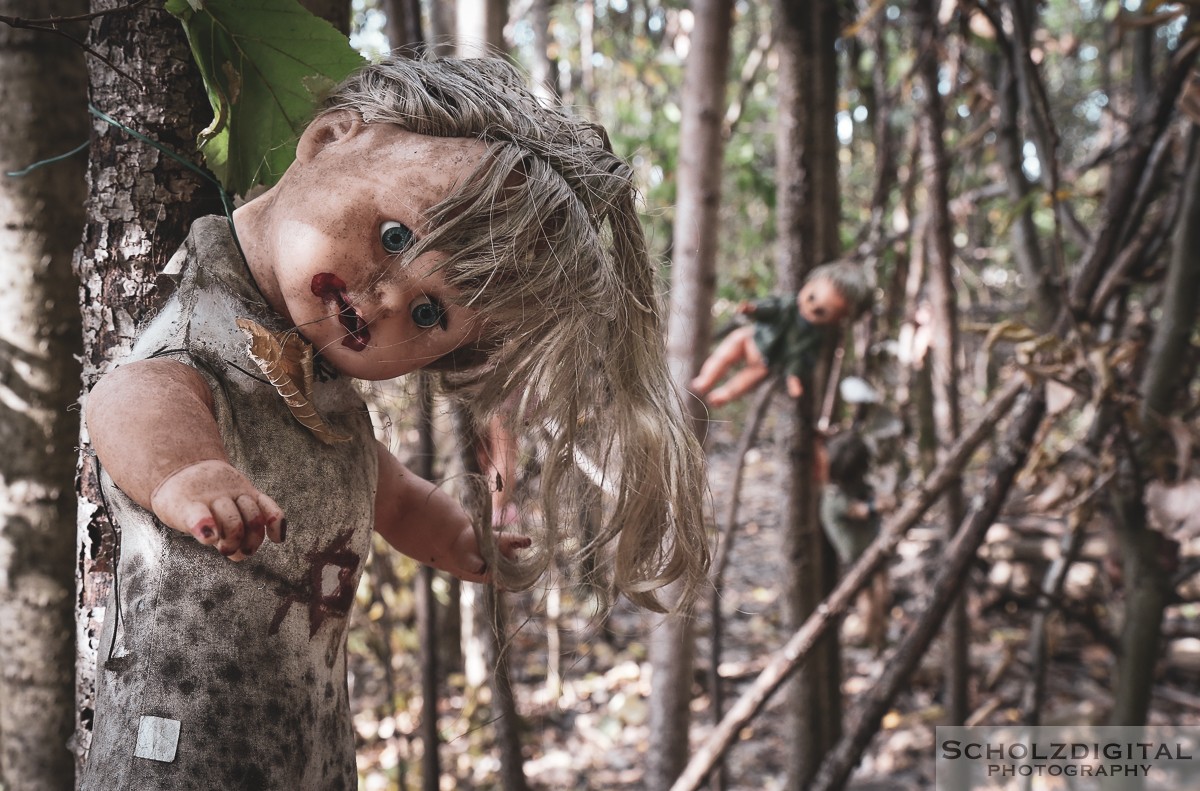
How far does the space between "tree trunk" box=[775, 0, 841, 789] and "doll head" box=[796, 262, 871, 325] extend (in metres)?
0.10

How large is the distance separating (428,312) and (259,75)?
0.26 m

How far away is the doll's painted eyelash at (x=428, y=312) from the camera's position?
644 millimetres

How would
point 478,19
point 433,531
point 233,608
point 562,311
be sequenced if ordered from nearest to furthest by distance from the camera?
point 233,608
point 562,311
point 433,531
point 478,19

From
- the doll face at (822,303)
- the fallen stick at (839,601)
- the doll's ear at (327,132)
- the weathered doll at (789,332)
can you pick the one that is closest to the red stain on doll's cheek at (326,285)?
the doll's ear at (327,132)

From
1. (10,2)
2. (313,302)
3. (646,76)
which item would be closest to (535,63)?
(646,76)

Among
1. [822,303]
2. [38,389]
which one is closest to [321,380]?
[38,389]

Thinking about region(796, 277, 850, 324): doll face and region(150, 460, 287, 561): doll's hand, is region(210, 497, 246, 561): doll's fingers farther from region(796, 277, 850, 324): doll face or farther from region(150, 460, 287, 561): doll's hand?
region(796, 277, 850, 324): doll face

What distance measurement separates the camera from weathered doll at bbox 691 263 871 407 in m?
1.73

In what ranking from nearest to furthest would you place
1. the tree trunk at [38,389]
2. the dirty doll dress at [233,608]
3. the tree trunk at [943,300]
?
the dirty doll dress at [233,608], the tree trunk at [38,389], the tree trunk at [943,300]

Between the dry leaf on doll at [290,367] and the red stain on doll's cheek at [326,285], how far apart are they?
0.04 m

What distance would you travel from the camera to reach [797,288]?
72.9 inches

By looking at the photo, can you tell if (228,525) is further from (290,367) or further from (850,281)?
(850,281)

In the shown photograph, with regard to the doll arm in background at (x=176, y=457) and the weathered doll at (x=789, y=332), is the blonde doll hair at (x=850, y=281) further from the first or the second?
the doll arm in background at (x=176, y=457)

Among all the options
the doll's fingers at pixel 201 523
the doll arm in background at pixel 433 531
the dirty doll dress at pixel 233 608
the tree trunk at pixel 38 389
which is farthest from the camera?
the tree trunk at pixel 38 389
